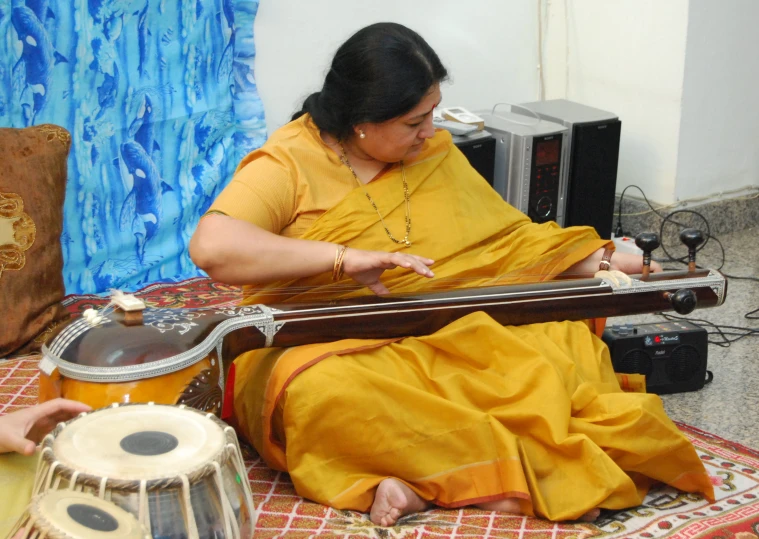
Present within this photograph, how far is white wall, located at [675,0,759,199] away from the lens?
3.96m

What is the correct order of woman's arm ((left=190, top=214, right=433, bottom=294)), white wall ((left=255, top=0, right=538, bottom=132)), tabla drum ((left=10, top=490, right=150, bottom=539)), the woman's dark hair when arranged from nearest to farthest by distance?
tabla drum ((left=10, top=490, right=150, bottom=539)) < woman's arm ((left=190, top=214, right=433, bottom=294)) < the woman's dark hair < white wall ((left=255, top=0, right=538, bottom=132))

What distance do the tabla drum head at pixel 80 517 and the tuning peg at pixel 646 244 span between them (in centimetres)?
148

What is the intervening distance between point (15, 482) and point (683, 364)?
1.87 meters

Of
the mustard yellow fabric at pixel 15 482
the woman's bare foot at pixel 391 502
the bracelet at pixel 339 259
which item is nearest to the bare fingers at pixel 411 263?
the bracelet at pixel 339 259

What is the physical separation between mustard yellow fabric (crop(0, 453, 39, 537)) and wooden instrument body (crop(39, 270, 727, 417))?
168 mm

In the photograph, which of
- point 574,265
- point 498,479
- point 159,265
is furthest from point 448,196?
point 159,265

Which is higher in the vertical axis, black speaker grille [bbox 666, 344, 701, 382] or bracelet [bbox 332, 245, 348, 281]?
bracelet [bbox 332, 245, 348, 281]

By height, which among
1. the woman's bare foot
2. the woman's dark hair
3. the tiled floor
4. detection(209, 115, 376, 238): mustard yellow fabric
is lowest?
the tiled floor

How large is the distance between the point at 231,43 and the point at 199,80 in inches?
7.5

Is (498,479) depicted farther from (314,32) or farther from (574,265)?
(314,32)

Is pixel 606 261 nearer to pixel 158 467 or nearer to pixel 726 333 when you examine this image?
pixel 726 333

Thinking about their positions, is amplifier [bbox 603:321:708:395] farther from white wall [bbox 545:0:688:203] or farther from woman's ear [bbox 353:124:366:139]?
white wall [bbox 545:0:688:203]

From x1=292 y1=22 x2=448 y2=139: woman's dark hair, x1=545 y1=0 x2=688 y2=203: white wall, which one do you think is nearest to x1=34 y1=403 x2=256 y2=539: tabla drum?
x1=292 y1=22 x2=448 y2=139: woman's dark hair

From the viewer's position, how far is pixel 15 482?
1570 millimetres
